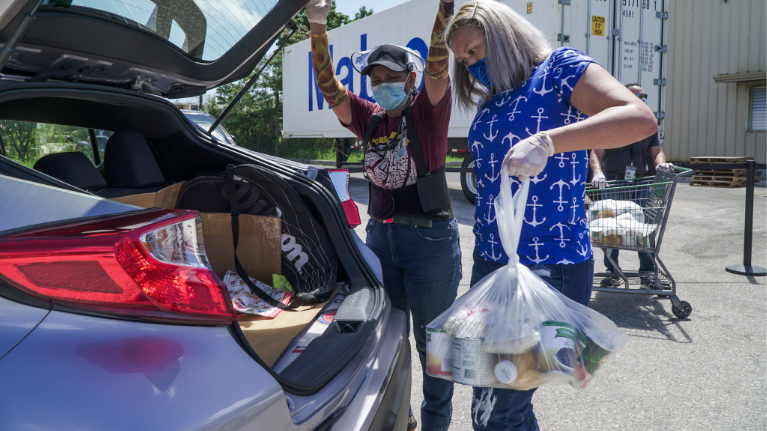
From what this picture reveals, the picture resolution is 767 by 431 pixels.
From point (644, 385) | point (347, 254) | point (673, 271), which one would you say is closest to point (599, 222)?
point (644, 385)

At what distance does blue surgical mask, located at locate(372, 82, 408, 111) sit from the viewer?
7.91ft

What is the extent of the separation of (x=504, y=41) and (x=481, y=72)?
176 millimetres

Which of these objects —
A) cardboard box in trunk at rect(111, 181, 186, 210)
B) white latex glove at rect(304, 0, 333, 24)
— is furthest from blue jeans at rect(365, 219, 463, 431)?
cardboard box in trunk at rect(111, 181, 186, 210)

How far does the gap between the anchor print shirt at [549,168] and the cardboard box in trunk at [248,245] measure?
3.81 feet

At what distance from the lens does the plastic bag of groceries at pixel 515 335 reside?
4.88 ft

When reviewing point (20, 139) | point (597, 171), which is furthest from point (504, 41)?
point (597, 171)

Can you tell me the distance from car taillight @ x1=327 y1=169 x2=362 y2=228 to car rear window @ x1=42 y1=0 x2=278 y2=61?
31.0 inches

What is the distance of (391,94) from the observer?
243cm

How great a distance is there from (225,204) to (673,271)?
5023 mm

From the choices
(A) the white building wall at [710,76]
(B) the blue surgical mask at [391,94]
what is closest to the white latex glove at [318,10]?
(B) the blue surgical mask at [391,94]

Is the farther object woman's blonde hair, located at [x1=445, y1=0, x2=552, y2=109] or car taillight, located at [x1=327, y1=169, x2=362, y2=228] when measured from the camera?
car taillight, located at [x1=327, y1=169, x2=362, y2=228]

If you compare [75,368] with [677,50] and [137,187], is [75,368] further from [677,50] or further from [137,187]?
[677,50]

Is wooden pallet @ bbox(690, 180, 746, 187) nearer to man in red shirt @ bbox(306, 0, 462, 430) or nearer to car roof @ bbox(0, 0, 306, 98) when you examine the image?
man in red shirt @ bbox(306, 0, 462, 430)

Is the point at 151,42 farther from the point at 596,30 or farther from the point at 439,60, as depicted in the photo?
the point at 596,30
